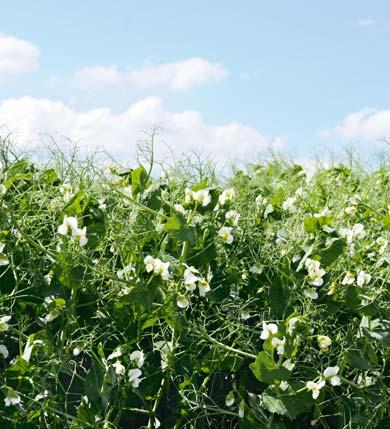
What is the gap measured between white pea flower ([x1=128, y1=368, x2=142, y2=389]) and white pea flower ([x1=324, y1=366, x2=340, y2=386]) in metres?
0.56

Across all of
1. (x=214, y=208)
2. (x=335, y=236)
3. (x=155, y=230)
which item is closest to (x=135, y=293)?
(x=155, y=230)

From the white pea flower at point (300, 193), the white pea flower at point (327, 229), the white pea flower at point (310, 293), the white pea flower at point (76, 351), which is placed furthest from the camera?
the white pea flower at point (300, 193)

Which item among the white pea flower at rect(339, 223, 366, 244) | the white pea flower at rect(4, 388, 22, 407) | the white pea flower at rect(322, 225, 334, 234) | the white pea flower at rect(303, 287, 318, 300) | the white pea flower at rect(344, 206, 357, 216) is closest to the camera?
the white pea flower at rect(4, 388, 22, 407)

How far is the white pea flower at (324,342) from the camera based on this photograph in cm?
213

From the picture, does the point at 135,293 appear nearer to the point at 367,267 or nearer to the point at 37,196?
the point at 37,196

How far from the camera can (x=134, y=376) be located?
6.66 feet

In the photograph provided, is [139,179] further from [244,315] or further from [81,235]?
[244,315]

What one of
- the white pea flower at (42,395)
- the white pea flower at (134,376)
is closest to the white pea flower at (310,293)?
the white pea flower at (134,376)

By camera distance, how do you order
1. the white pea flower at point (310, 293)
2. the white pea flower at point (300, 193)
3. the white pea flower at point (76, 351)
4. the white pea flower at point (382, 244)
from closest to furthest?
the white pea flower at point (76, 351)
the white pea flower at point (310, 293)
the white pea flower at point (382, 244)
the white pea flower at point (300, 193)

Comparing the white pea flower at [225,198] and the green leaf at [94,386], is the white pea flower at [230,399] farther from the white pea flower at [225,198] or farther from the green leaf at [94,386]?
the white pea flower at [225,198]

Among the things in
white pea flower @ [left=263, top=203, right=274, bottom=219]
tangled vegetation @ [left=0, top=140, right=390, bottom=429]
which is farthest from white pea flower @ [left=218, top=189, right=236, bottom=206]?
white pea flower @ [left=263, top=203, right=274, bottom=219]

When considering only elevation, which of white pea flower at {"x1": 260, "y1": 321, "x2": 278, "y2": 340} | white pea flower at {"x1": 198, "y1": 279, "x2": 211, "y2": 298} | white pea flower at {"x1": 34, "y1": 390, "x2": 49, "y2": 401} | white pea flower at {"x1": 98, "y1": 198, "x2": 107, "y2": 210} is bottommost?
white pea flower at {"x1": 34, "y1": 390, "x2": 49, "y2": 401}

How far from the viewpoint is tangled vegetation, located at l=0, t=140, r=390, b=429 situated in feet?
6.81

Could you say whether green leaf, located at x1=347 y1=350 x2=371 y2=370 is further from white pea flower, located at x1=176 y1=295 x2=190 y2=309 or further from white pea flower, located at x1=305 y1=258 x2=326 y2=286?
white pea flower, located at x1=176 y1=295 x2=190 y2=309
